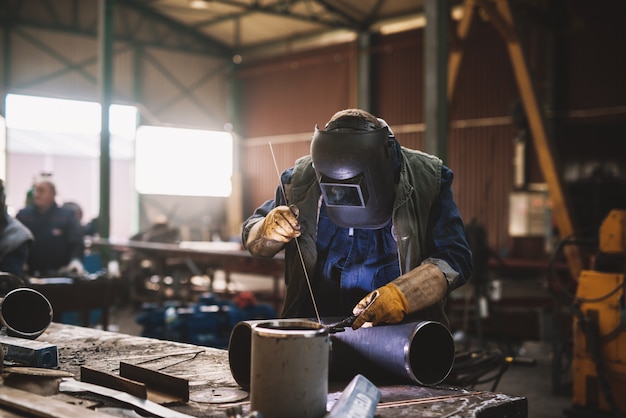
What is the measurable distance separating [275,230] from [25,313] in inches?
36.6

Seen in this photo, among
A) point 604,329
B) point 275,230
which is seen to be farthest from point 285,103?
point 275,230

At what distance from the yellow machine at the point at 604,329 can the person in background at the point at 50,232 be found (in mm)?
4669

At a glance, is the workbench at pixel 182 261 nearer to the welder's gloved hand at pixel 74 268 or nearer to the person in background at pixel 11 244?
the welder's gloved hand at pixel 74 268

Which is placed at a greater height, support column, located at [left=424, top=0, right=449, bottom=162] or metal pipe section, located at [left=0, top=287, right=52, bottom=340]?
support column, located at [left=424, top=0, right=449, bottom=162]

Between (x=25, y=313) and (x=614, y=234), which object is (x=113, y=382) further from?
(x=614, y=234)

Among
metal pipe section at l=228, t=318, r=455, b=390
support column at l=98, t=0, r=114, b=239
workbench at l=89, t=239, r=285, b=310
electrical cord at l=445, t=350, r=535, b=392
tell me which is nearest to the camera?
metal pipe section at l=228, t=318, r=455, b=390

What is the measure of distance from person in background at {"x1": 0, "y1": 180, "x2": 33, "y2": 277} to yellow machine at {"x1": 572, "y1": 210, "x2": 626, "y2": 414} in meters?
3.59

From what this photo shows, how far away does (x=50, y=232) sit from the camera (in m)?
7.00

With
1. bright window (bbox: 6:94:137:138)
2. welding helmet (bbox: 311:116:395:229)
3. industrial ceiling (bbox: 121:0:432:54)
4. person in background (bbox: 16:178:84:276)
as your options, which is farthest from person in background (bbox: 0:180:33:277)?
bright window (bbox: 6:94:137:138)

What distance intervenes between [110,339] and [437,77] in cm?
471

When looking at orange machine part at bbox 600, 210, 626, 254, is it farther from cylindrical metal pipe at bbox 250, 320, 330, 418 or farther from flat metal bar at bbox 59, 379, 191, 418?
flat metal bar at bbox 59, 379, 191, 418

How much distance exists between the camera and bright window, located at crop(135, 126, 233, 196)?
16.4 m

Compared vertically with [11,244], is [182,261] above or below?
below

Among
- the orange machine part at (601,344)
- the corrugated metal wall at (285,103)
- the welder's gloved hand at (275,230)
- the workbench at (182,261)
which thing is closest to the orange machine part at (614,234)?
the orange machine part at (601,344)
